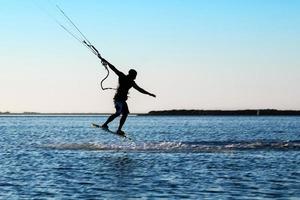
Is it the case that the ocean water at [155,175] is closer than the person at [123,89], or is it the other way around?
the ocean water at [155,175]

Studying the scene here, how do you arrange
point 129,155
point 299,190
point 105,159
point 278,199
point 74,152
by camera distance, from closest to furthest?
point 278,199, point 299,190, point 105,159, point 129,155, point 74,152

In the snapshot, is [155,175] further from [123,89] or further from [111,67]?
[111,67]

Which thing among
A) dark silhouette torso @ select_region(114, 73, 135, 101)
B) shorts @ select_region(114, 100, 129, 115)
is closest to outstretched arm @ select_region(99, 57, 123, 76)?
dark silhouette torso @ select_region(114, 73, 135, 101)

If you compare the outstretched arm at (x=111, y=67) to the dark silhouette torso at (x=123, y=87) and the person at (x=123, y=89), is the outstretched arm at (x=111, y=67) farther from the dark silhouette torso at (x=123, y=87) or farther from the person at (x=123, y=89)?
the dark silhouette torso at (x=123, y=87)

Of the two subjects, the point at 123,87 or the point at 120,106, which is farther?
the point at 120,106

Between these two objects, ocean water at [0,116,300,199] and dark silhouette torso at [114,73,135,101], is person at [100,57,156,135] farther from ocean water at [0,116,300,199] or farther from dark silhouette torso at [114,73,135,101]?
ocean water at [0,116,300,199]

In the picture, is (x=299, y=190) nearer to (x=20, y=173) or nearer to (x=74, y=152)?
(x=20, y=173)

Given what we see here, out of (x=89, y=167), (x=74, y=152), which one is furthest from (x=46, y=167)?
(x=74, y=152)

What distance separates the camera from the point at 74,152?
4212 centimetres

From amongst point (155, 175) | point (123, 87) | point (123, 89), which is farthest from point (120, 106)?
point (155, 175)

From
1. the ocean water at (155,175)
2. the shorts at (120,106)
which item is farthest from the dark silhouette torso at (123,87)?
the ocean water at (155,175)

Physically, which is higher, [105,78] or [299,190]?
[105,78]

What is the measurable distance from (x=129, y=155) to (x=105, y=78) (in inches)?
480

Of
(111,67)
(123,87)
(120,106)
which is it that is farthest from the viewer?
(120,106)
